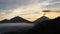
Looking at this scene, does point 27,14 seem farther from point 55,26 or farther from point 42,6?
point 55,26

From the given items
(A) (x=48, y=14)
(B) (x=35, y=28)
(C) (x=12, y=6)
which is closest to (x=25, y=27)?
(B) (x=35, y=28)

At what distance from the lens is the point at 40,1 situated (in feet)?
5.36

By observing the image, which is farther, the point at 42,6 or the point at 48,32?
the point at 42,6

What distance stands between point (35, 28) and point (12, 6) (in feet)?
4.51

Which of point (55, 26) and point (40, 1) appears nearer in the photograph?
point (55, 26)

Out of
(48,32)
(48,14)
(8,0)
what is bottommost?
(48,32)

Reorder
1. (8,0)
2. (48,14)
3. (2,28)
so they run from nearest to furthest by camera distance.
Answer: (2,28) < (48,14) < (8,0)

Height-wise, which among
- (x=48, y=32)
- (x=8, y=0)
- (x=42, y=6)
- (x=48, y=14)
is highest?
(x=8, y=0)

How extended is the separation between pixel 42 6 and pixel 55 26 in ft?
4.28

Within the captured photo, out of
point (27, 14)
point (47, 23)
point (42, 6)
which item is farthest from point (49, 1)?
point (47, 23)

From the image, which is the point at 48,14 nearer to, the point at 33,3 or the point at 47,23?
the point at 33,3

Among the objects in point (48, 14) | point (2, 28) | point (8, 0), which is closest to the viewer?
point (2, 28)

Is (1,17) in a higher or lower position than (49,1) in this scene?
lower

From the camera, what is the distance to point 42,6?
5.38 feet
